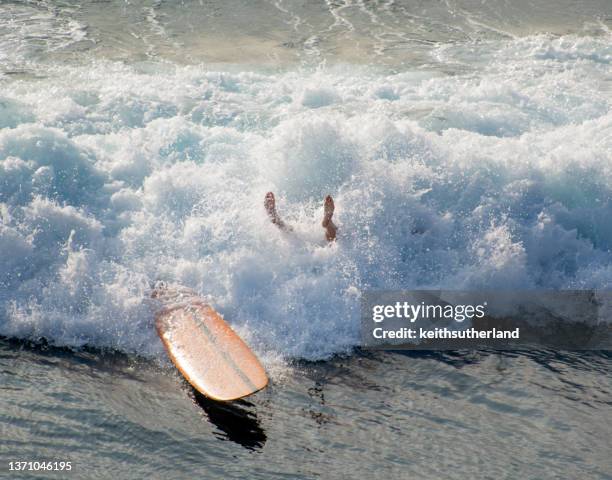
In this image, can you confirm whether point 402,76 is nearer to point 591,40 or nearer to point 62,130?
point 591,40

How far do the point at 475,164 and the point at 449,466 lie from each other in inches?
196

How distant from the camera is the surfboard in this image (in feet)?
23.1

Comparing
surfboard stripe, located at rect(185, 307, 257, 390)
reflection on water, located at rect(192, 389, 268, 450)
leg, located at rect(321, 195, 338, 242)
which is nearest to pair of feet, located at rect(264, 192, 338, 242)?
leg, located at rect(321, 195, 338, 242)

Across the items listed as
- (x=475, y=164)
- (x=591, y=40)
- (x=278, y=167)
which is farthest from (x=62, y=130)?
(x=591, y=40)

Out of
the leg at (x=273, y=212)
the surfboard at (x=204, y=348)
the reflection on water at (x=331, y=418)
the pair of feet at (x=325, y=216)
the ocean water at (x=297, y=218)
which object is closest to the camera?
the reflection on water at (x=331, y=418)

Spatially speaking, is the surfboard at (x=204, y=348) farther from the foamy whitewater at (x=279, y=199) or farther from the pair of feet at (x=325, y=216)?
the pair of feet at (x=325, y=216)

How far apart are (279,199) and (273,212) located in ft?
2.39

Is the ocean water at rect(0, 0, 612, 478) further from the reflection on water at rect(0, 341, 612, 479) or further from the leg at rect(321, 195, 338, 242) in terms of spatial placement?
the leg at rect(321, 195, 338, 242)

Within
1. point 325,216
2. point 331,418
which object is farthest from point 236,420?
point 325,216

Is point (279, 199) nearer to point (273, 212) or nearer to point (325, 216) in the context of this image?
point (273, 212)

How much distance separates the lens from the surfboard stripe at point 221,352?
706cm

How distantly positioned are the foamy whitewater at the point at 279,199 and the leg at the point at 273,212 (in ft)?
0.40

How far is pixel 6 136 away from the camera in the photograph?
10062mm

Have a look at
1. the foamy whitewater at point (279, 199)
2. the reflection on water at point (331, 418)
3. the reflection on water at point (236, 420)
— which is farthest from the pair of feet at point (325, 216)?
the reflection on water at point (236, 420)
